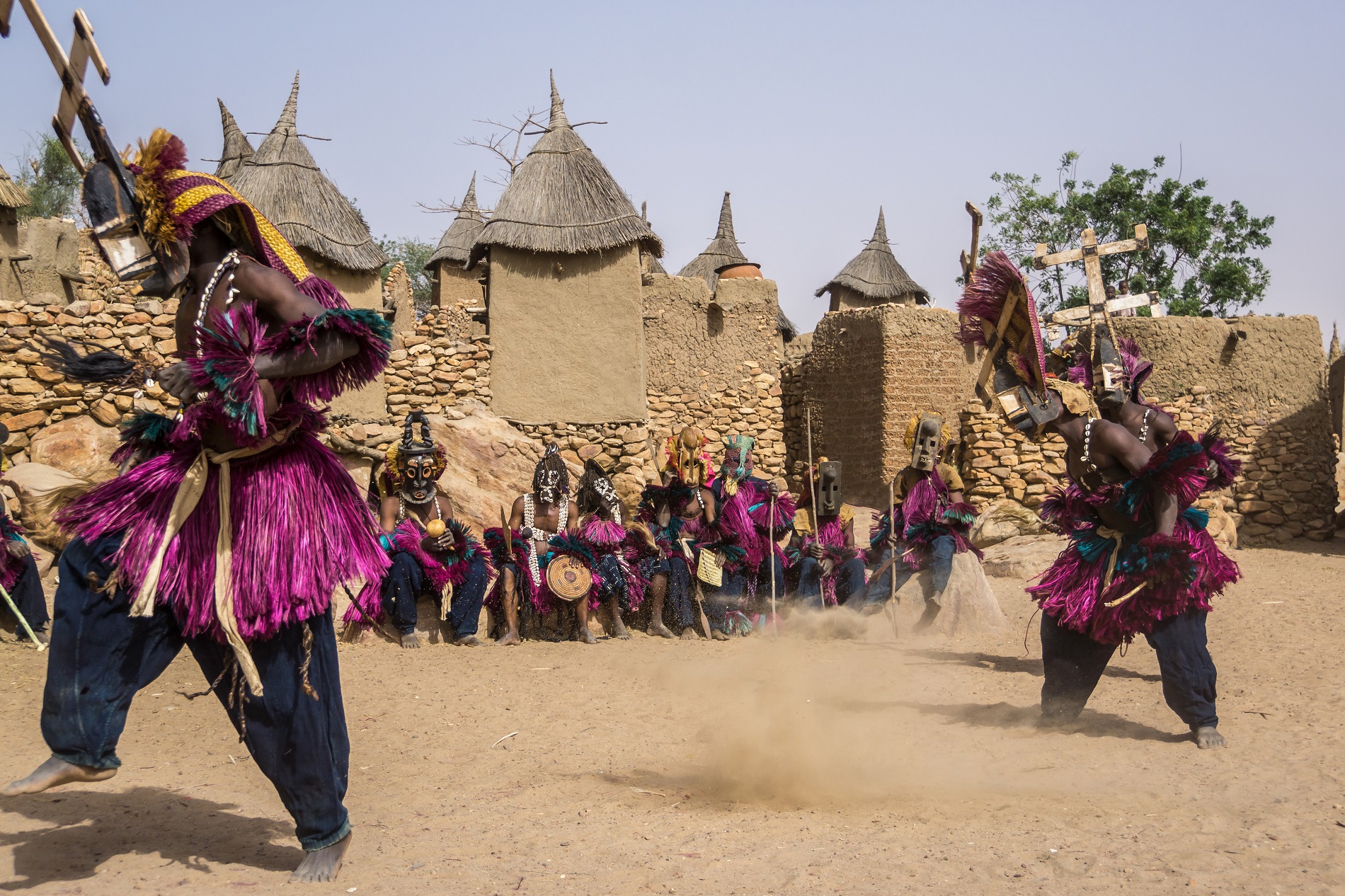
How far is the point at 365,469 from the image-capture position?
1159 centimetres

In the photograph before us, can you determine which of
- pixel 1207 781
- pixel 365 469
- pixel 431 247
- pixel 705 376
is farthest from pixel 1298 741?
pixel 431 247

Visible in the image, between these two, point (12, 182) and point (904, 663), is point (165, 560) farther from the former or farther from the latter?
point (12, 182)

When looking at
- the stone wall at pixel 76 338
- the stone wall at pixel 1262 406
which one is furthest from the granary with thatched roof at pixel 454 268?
the stone wall at pixel 1262 406

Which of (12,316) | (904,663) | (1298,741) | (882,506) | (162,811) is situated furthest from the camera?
(882,506)

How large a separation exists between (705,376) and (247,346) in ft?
43.8

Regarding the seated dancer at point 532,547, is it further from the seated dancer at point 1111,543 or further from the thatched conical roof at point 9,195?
the thatched conical roof at point 9,195

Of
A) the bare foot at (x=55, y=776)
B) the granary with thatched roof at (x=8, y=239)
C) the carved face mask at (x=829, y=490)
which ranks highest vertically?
the granary with thatched roof at (x=8, y=239)

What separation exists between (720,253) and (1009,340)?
66.5 feet

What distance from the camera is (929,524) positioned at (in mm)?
9242

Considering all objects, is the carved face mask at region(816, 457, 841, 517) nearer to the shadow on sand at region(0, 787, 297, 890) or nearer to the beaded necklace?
the beaded necklace

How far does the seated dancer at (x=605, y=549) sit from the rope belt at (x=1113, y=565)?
429 centimetres

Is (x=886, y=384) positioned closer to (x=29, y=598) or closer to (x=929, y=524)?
(x=929, y=524)

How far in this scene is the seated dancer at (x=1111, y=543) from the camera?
203 inches

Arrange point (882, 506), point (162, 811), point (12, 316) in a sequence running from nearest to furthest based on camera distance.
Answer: point (162, 811) → point (12, 316) → point (882, 506)
